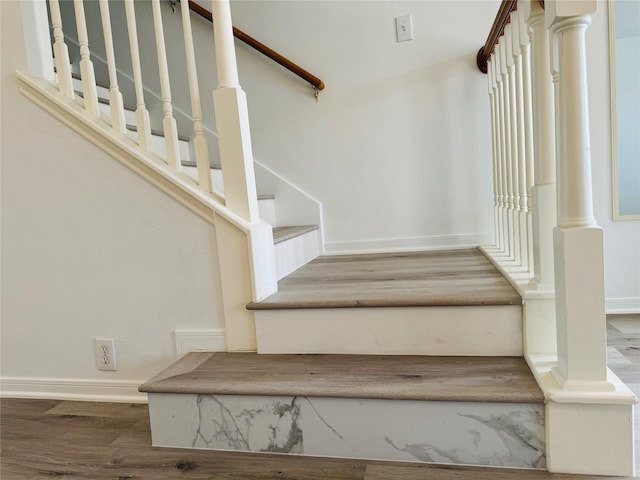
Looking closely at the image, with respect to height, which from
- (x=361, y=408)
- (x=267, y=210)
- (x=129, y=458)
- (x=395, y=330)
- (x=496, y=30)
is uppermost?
(x=496, y=30)

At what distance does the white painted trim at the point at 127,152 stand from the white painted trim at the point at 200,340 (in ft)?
1.13

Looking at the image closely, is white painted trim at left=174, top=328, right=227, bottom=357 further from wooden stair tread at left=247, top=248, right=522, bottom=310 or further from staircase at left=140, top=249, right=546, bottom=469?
wooden stair tread at left=247, top=248, right=522, bottom=310

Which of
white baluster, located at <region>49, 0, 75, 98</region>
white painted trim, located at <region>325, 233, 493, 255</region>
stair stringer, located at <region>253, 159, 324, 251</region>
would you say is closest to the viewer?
white baluster, located at <region>49, 0, 75, 98</region>

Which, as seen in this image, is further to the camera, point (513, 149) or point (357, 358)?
point (513, 149)

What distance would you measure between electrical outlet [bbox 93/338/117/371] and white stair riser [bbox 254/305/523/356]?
541mm

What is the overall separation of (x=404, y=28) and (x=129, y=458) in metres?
1.91

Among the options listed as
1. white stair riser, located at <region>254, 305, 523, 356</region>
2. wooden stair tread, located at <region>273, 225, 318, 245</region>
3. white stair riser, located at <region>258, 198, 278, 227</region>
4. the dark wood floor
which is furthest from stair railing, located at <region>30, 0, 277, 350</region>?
white stair riser, located at <region>258, 198, 278, 227</region>

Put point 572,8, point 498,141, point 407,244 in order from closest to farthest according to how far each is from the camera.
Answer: point 572,8 < point 498,141 < point 407,244

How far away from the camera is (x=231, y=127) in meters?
1.30

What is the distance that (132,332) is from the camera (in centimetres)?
142

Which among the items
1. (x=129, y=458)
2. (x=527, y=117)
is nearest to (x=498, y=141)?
(x=527, y=117)

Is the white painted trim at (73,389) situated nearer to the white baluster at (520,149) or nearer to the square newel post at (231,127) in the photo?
the square newel post at (231,127)

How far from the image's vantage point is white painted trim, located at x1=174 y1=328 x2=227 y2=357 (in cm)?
135

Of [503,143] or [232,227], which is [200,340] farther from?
[503,143]
